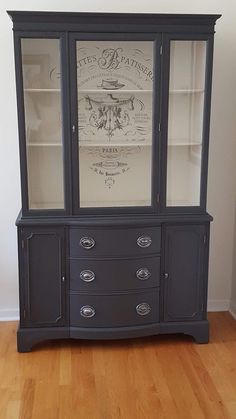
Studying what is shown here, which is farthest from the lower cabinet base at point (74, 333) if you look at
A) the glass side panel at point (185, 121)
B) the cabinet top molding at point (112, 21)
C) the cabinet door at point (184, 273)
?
the cabinet top molding at point (112, 21)

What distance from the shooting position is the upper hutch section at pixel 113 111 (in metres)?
2.78

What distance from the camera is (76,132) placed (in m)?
2.88

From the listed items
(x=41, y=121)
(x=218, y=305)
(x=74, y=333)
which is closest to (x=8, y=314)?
(x=74, y=333)

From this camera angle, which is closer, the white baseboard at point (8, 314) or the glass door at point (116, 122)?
the glass door at point (116, 122)

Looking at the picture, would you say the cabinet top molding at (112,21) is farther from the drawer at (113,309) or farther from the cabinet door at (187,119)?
the drawer at (113,309)

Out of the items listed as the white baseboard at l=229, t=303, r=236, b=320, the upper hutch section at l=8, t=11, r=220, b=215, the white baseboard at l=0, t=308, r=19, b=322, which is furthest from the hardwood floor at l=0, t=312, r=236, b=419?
the upper hutch section at l=8, t=11, r=220, b=215

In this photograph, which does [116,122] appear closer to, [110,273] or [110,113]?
[110,113]

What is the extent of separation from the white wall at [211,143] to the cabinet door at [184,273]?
0.51m

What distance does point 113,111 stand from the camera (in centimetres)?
303

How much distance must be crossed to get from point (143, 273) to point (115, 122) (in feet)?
3.02

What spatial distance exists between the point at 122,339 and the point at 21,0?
2.19 meters

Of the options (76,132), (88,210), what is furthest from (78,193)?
(76,132)

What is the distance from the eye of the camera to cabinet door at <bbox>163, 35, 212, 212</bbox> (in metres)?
2.89

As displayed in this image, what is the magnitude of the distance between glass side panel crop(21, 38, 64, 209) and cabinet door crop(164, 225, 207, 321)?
724 mm
